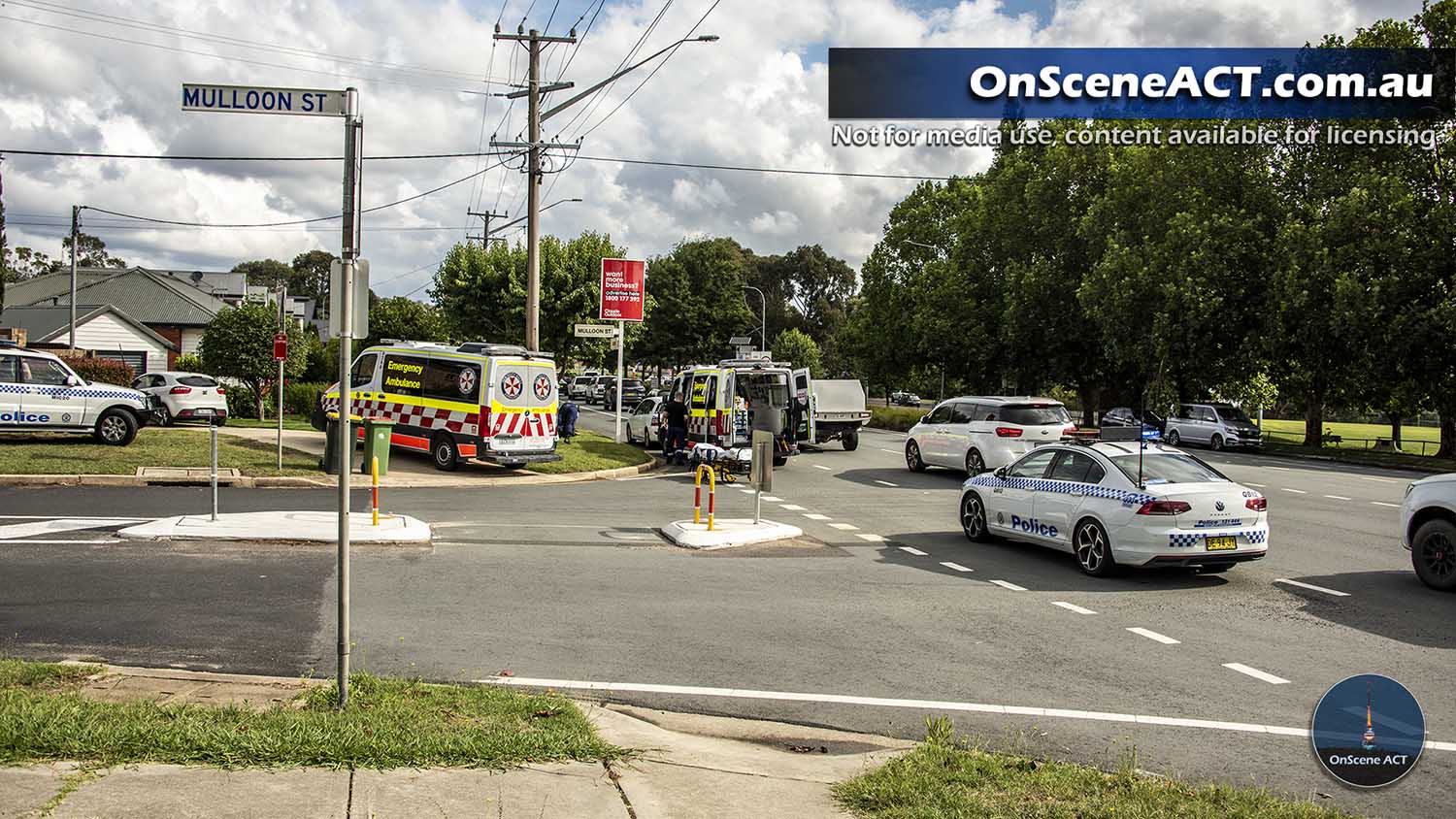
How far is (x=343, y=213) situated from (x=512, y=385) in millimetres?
15667

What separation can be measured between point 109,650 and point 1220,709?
24.1ft

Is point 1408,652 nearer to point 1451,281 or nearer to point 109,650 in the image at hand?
point 109,650

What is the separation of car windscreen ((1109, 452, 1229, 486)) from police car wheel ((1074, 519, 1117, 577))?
696mm

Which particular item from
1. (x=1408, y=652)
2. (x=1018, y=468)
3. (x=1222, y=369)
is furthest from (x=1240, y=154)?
(x=1408, y=652)

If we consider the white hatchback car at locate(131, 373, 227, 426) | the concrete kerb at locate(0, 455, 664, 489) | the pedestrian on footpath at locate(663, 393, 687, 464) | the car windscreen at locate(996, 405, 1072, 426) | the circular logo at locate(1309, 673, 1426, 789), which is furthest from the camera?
the white hatchback car at locate(131, 373, 227, 426)

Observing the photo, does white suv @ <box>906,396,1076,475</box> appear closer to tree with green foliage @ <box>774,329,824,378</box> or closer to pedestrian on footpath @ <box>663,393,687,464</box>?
pedestrian on footpath @ <box>663,393,687,464</box>

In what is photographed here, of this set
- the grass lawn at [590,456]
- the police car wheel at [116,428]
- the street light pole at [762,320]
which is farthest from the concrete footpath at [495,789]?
the street light pole at [762,320]

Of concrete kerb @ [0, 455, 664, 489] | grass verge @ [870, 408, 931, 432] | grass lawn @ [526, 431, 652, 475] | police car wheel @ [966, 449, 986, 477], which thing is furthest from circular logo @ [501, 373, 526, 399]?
A: grass verge @ [870, 408, 931, 432]

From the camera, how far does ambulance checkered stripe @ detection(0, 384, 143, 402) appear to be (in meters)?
20.5

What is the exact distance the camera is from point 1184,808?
4.99 meters

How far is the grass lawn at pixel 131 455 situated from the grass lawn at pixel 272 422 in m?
7.49

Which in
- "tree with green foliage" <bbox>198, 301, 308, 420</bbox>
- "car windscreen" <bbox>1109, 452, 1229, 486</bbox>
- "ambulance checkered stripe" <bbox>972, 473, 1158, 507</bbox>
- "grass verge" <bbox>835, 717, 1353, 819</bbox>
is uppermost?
"tree with green foliage" <bbox>198, 301, 308, 420</bbox>

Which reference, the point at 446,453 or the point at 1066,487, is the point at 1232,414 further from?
the point at 1066,487

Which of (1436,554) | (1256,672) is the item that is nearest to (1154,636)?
(1256,672)
